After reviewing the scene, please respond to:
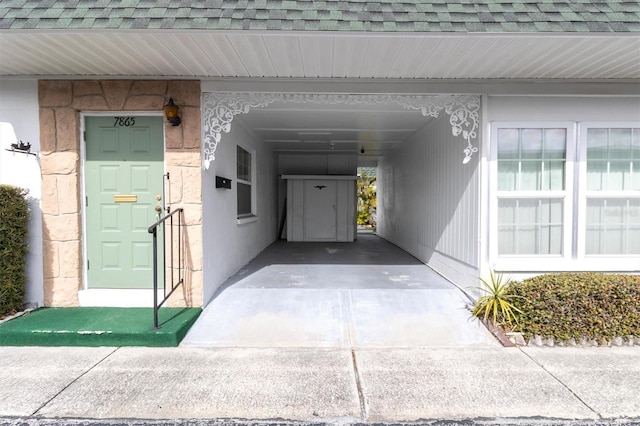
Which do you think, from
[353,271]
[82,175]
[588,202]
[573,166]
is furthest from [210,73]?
[588,202]

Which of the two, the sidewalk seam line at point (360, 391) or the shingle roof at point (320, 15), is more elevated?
the shingle roof at point (320, 15)

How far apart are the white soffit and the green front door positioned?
0.64 meters

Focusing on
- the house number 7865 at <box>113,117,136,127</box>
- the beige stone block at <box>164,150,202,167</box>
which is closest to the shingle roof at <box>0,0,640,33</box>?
the house number 7865 at <box>113,117,136,127</box>

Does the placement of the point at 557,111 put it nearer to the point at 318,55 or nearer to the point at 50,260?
the point at 318,55

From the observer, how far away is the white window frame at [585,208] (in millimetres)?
3984

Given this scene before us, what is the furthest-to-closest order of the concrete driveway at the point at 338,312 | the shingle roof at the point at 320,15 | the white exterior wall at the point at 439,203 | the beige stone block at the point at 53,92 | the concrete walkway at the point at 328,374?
the white exterior wall at the point at 439,203 < the beige stone block at the point at 53,92 < the concrete driveway at the point at 338,312 < the shingle roof at the point at 320,15 < the concrete walkway at the point at 328,374

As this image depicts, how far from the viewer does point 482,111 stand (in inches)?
157

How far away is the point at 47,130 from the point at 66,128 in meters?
0.22

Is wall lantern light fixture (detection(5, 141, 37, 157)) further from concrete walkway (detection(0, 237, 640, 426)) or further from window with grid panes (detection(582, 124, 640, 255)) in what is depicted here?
window with grid panes (detection(582, 124, 640, 255))

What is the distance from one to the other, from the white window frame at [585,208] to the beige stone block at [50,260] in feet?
20.3

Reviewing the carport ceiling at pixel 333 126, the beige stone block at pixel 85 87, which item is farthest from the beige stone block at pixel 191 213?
the carport ceiling at pixel 333 126

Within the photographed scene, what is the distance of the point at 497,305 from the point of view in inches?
140

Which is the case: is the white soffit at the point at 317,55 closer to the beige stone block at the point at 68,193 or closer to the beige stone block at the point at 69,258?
the beige stone block at the point at 68,193

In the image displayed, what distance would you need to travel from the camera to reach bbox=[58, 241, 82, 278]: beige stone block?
3873 millimetres
